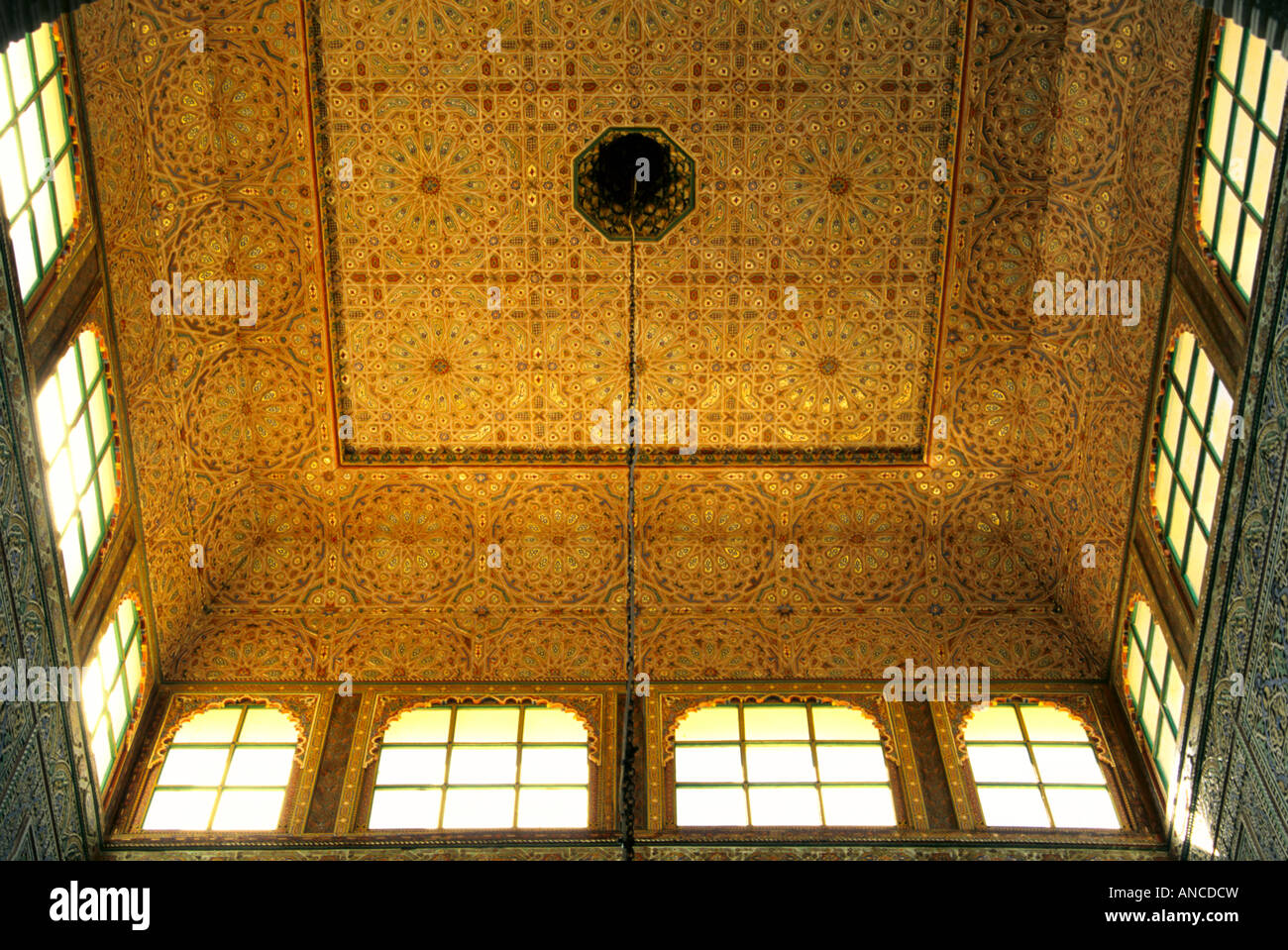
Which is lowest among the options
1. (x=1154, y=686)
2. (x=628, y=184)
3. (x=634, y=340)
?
(x=1154, y=686)

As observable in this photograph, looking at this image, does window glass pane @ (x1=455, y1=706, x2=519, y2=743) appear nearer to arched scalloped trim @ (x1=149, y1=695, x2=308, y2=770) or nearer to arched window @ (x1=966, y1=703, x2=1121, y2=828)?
arched scalloped trim @ (x1=149, y1=695, x2=308, y2=770)

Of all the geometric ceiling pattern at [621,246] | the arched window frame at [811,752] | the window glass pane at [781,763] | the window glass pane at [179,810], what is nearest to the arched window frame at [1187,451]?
the geometric ceiling pattern at [621,246]

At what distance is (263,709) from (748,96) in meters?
4.54

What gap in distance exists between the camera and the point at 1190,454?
6.67m

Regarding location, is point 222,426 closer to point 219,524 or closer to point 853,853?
point 219,524

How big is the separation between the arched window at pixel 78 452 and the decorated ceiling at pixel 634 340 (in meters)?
0.33

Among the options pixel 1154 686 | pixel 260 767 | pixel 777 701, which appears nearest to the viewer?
pixel 1154 686

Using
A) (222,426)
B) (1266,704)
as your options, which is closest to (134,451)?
(222,426)

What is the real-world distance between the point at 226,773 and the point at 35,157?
3.35 m

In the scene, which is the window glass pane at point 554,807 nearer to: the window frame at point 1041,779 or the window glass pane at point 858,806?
the window glass pane at point 858,806

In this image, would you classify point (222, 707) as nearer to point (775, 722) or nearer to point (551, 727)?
point (551, 727)

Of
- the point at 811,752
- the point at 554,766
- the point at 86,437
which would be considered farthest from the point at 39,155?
the point at 811,752
